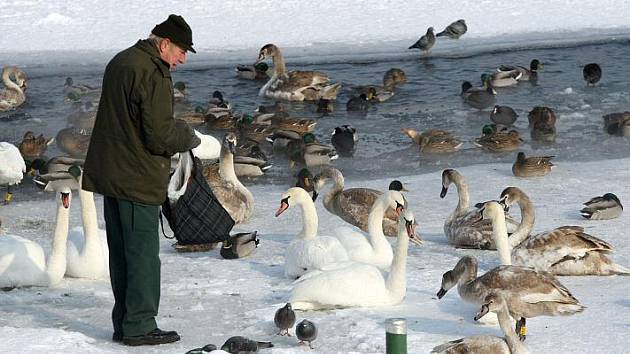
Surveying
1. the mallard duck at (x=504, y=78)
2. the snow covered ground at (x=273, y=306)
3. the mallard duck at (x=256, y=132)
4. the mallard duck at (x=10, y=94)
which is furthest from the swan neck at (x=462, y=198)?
the mallard duck at (x=10, y=94)

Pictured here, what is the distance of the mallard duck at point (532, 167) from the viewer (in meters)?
13.4

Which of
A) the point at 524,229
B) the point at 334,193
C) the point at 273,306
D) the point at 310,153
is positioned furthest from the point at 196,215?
the point at 310,153

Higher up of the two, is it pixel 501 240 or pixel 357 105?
pixel 501 240

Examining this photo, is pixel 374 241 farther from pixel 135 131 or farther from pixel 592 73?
pixel 592 73

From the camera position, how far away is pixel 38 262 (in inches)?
355

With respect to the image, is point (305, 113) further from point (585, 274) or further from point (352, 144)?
point (585, 274)

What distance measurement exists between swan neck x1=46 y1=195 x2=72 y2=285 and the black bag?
1.55m

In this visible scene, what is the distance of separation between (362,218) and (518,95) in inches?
367

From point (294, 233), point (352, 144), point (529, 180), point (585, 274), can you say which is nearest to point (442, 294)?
point (585, 274)

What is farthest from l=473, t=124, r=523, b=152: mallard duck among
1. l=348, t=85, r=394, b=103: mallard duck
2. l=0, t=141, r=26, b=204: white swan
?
l=0, t=141, r=26, b=204: white swan

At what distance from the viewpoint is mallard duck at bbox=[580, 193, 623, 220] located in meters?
10.9

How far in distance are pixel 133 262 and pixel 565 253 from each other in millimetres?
3435

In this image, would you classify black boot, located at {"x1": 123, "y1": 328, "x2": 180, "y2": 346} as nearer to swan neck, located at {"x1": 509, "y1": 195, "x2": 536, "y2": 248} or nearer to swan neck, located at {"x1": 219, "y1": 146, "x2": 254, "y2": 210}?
swan neck, located at {"x1": 509, "y1": 195, "x2": 536, "y2": 248}

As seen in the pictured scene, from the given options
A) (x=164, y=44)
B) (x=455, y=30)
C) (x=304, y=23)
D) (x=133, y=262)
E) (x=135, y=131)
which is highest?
(x=164, y=44)
